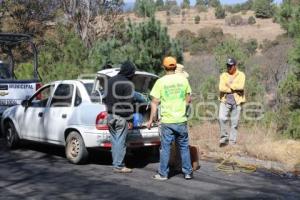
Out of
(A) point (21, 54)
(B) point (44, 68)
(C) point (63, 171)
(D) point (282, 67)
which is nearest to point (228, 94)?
(C) point (63, 171)

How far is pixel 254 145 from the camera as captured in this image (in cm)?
1106

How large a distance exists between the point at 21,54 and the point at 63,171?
24356mm

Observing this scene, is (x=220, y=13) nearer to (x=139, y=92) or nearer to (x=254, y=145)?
(x=254, y=145)

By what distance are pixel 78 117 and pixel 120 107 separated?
1021 millimetres

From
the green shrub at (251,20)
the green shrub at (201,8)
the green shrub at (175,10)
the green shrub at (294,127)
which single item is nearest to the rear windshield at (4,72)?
the green shrub at (294,127)

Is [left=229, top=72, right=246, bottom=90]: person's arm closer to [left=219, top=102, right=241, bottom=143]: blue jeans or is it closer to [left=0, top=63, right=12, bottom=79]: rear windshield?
[left=219, top=102, right=241, bottom=143]: blue jeans

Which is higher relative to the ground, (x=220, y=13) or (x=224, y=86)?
(x=220, y=13)

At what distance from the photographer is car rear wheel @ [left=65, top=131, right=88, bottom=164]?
995 cm

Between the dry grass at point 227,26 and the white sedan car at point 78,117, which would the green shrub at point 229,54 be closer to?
the white sedan car at point 78,117

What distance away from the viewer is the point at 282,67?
59.9 feet

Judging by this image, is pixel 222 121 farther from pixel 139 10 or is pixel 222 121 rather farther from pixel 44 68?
pixel 44 68

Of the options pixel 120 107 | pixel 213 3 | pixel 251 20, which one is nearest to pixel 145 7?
pixel 120 107

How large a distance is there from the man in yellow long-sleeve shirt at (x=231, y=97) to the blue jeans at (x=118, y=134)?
114 inches

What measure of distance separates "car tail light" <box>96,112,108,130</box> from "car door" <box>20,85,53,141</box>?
1793 millimetres
